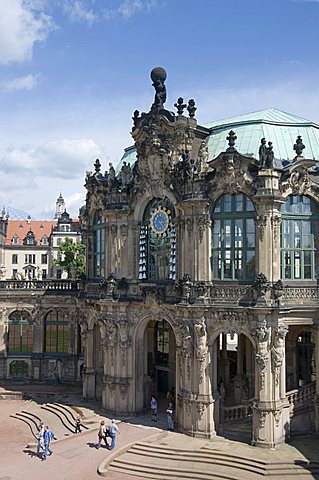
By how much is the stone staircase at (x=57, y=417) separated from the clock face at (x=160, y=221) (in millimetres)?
13171

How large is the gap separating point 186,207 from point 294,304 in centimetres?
854

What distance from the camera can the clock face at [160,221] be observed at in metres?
34.8

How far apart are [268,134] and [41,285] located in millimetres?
25074

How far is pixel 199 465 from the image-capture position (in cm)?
2742

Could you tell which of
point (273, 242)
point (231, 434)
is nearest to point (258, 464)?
point (231, 434)

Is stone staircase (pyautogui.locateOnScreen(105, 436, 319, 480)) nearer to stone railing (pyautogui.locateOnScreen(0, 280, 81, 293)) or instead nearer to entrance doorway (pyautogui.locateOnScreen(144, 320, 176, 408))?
entrance doorway (pyautogui.locateOnScreen(144, 320, 176, 408))

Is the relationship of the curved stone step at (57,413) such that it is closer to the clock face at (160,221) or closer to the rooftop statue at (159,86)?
the clock face at (160,221)

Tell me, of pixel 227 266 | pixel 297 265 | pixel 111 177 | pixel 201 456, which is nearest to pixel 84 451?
pixel 201 456

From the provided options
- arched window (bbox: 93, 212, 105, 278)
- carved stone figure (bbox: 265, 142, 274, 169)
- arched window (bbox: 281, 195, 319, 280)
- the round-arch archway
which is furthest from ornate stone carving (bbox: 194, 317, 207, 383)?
arched window (bbox: 93, 212, 105, 278)

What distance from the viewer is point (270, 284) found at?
96.9 ft

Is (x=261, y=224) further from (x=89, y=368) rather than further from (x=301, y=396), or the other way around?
(x=89, y=368)

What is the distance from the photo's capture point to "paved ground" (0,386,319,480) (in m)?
27.3

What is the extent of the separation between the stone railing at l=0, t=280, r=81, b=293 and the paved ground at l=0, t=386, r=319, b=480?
15.4m

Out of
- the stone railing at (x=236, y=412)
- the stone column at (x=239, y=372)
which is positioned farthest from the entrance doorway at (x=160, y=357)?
the stone railing at (x=236, y=412)
